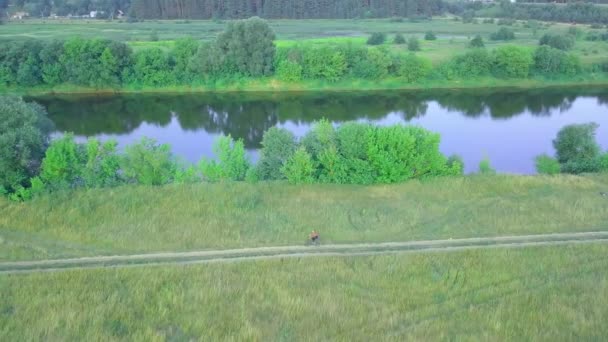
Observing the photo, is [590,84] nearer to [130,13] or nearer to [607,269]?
[607,269]

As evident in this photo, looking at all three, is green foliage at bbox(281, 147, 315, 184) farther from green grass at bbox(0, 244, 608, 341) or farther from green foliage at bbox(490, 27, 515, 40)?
green foliage at bbox(490, 27, 515, 40)

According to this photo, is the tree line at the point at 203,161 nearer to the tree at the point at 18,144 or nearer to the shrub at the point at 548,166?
the tree at the point at 18,144

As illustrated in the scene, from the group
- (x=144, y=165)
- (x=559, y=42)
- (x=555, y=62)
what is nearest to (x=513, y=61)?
(x=555, y=62)

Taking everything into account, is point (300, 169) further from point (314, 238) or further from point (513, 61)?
point (513, 61)

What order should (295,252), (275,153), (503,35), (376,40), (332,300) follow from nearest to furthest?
(332,300), (295,252), (275,153), (376,40), (503,35)

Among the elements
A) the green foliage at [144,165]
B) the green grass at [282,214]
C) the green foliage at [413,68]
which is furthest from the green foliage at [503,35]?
the green foliage at [144,165]

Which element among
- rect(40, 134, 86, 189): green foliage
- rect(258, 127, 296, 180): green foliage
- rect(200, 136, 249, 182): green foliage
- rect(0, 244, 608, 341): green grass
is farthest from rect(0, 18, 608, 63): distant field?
rect(0, 244, 608, 341): green grass
